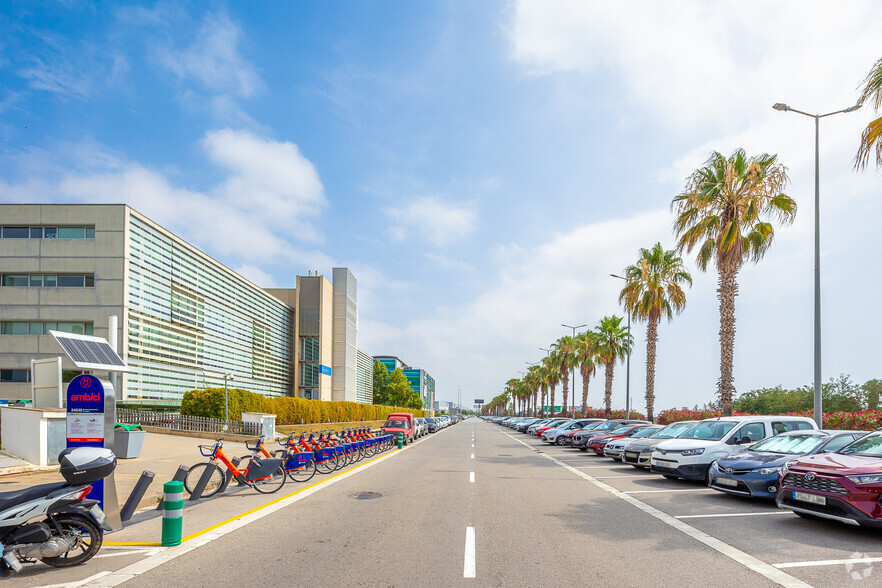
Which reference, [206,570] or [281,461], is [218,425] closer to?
[281,461]

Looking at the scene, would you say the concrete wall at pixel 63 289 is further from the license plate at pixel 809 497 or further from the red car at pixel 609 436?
the license plate at pixel 809 497

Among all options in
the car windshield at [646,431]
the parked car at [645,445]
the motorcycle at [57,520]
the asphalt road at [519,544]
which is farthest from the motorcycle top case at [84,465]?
the car windshield at [646,431]

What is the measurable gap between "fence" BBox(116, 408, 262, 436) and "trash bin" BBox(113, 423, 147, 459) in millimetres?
11752

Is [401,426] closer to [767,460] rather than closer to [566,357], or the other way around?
[767,460]

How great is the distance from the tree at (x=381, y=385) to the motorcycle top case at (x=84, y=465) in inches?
4012

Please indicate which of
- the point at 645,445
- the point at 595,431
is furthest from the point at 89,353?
the point at 595,431

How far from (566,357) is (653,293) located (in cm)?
2738

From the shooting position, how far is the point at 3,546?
21.2ft

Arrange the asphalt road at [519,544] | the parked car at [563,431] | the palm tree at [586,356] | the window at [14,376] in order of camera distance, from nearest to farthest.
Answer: the asphalt road at [519,544] → the parked car at [563,431] → the window at [14,376] → the palm tree at [586,356]

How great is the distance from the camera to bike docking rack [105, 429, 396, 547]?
25.8ft

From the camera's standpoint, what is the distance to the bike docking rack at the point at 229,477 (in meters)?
7.86

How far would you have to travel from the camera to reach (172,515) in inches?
307

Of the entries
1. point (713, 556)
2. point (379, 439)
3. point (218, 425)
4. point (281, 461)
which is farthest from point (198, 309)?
point (713, 556)

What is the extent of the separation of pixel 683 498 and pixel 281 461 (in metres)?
8.61
